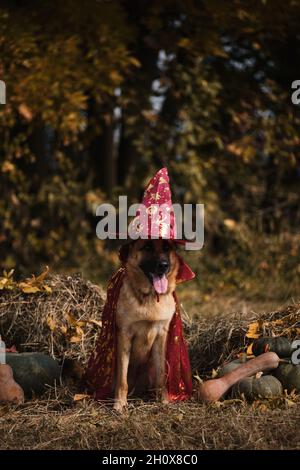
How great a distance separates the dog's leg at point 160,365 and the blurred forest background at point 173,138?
13.9 feet

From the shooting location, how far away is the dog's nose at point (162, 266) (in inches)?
152

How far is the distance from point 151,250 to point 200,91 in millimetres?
5843

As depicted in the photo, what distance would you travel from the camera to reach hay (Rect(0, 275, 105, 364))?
496 centimetres

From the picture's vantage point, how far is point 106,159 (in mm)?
9914

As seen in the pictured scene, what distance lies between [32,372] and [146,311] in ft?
3.17

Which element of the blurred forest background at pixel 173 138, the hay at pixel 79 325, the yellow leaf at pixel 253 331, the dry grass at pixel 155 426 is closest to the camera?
the dry grass at pixel 155 426

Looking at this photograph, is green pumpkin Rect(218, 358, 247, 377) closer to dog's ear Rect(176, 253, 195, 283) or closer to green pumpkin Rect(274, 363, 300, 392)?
green pumpkin Rect(274, 363, 300, 392)

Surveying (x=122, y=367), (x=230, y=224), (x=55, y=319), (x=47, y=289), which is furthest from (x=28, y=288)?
(x=230, y=224)

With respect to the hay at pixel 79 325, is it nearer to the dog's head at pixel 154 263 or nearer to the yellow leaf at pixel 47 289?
the yellow leaf at pixel 47 289

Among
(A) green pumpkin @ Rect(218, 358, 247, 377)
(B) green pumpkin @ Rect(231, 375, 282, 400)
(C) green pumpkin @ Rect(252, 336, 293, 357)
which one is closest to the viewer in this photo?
(B) green pumpkin @ Rect(231, 375, 282, 400)

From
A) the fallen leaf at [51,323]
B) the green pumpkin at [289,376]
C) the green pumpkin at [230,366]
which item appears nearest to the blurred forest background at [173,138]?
the fallen leaf at [51,323]

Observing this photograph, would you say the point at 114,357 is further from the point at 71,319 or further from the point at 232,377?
the point at 71,319

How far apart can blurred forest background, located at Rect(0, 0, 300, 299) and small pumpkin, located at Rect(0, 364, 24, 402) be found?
167 inches

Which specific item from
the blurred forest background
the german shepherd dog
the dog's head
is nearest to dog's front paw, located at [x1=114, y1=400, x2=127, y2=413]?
the german shepherd dog
